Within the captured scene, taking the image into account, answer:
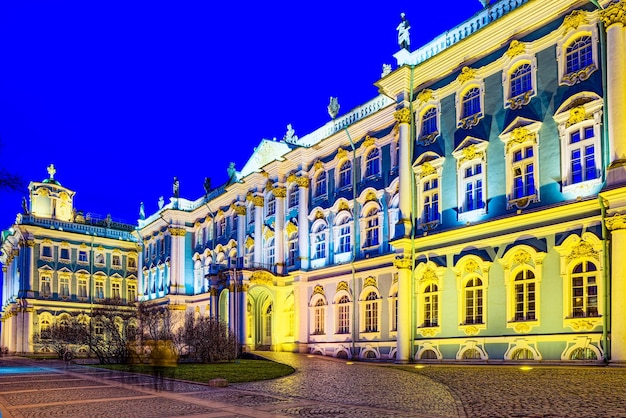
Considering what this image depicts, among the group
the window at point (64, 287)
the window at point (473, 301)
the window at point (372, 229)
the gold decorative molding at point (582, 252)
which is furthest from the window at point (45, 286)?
the gold decorative molding at point (582, 252)

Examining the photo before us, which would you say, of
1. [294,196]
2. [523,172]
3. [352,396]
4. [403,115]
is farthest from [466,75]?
[352,396]

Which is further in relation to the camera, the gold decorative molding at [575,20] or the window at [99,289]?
the window at [99,289]

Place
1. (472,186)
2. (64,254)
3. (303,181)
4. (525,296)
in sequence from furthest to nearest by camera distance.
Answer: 1. (64,254)
2. (303,181)
3. (472,186)
4. (525,296)

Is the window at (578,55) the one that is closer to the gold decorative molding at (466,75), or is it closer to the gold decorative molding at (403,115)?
the gold decorative molding at (466,75)

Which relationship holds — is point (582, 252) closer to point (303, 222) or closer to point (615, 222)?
point (615, 222)

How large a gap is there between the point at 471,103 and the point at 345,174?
10.3 m

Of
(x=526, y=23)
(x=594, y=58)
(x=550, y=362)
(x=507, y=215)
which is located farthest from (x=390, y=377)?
(x=526, y=23)

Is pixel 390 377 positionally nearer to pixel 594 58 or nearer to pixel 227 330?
pixel 594 58

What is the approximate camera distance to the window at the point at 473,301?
25.3m

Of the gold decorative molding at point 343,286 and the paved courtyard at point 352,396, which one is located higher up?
the gold decorative molding at point 343,286

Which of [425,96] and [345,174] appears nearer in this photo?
[425,96]

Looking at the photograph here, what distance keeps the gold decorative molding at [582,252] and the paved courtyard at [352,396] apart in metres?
4.04

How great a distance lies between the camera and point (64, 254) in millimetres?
60844

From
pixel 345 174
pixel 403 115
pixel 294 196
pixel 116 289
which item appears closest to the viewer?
pixel 403 115
